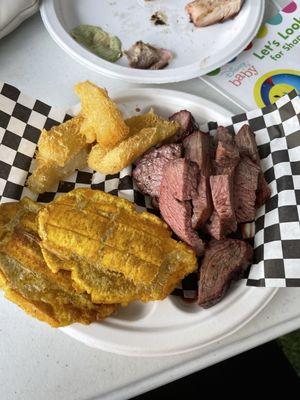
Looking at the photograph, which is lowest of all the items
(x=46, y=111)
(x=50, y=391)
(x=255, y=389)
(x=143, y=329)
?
(x=255, y=389)

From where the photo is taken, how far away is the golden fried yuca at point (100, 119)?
1354mm

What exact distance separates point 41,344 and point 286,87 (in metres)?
1.13

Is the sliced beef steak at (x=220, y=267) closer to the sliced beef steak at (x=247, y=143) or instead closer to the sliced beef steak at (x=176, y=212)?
the sliced beef steak at (x=176, y=212)

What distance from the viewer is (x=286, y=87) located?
169cm

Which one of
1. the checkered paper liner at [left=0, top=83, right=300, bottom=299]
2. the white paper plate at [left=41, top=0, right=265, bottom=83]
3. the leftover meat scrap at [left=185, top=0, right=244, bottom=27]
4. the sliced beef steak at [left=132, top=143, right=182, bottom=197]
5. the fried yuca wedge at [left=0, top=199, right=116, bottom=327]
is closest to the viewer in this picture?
the fried yuca wedge at [left=0, top=199, right=116, bottom=327]

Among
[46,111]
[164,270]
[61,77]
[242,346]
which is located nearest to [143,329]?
[164,270]

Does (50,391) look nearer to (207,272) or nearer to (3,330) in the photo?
(3,330)

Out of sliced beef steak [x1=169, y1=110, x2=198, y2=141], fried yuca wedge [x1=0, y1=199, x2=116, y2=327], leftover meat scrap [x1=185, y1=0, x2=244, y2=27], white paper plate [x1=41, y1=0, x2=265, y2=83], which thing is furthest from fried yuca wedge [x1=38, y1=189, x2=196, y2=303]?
leftover meat scrap [x1=185, y1=0, x2=244, y2=27]

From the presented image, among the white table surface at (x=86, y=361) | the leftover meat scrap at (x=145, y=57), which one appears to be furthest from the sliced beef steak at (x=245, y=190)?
the leftover meat scrap at (x=145, y=57)

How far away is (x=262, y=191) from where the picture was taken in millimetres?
1353

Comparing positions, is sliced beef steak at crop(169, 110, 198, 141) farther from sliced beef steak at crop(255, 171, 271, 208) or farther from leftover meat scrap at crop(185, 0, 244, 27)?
leftover meat scrap at crop(185, 0, 244, 27)

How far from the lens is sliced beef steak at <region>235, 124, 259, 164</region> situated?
1398 millimetres

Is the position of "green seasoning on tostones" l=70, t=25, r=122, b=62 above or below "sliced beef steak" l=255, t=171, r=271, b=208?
above

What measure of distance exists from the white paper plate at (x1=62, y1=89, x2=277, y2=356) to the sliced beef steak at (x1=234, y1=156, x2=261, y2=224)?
19 centimetres
